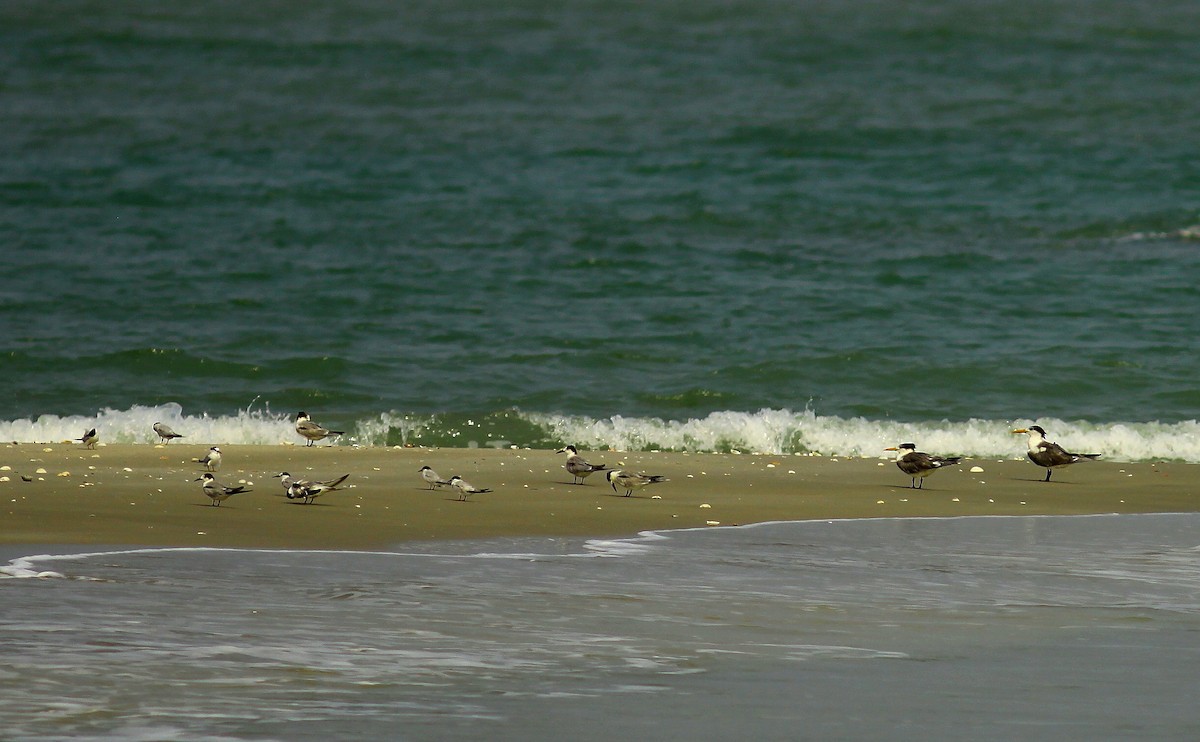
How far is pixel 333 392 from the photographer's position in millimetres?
23156

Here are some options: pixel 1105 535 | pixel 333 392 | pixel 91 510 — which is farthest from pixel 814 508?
pixel 333 392

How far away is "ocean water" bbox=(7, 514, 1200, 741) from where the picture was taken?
Answer: 630 cm

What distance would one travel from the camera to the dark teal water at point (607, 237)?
74.8 ft

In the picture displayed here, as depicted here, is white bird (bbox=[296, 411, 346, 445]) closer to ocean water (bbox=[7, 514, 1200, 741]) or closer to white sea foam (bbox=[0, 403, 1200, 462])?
white sea foam (bbox=[0, 403, 1200, 462])

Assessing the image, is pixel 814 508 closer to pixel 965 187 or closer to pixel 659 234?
pixel 659 234

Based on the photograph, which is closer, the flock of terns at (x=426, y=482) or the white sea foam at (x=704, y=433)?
the flock of terns at (x=426, y=482)

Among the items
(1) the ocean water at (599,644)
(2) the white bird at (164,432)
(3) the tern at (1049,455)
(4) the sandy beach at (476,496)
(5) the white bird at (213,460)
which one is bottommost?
(1) the ocean water at (599,644)

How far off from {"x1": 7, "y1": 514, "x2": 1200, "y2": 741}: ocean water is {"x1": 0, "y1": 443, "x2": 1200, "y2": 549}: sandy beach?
1.21 m

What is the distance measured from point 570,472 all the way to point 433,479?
1.57m

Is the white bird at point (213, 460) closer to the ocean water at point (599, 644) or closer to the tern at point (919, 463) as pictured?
the ocean water at point (599, 644)

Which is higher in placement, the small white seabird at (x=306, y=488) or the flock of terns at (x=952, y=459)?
the flock of terns at (x=952, y=459)

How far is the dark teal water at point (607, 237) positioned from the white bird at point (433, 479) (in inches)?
217

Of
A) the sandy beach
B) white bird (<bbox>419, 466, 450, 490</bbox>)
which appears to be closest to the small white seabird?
the sandy beach

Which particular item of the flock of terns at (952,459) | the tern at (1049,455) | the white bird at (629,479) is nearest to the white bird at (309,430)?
the white bird at (629,479)
